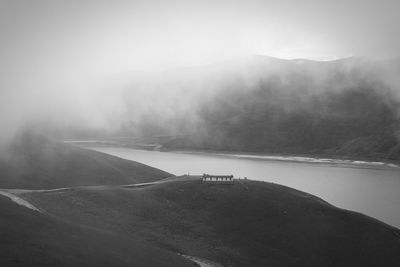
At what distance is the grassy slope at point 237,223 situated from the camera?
167 ft

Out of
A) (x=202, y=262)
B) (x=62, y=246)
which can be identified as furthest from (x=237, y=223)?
(x=62, y=246)

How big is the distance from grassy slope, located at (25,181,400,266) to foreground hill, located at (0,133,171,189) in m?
23.7

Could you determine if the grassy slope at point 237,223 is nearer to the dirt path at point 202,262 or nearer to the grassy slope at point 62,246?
the dirt path at point 202,262

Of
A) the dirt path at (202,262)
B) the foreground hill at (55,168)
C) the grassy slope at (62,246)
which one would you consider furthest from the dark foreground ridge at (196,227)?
the foreground hill at (55,168)

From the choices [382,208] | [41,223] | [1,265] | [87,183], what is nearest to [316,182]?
[382,208]

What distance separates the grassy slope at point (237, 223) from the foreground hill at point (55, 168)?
23.7m

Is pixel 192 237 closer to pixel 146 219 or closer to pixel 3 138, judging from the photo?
pixel 146 219

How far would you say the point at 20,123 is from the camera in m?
119

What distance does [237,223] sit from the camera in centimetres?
5812

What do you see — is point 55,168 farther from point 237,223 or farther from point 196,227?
point 237,223

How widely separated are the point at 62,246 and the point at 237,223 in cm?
2927

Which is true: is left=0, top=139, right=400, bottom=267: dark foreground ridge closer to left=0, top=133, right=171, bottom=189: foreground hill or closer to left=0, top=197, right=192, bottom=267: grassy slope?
left=0, top=197, right=192, bottom=267: grassy slope

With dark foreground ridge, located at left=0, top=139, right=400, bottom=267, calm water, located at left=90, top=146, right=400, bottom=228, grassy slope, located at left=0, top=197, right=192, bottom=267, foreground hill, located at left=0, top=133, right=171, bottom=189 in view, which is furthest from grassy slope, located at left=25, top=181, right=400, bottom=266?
calm water, located at left=90, top=146, right=400, bottom=228

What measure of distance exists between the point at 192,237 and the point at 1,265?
1144 inches
